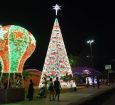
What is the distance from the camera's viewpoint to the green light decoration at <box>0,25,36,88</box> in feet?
75.8

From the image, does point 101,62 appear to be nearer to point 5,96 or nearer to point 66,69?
point 66,69

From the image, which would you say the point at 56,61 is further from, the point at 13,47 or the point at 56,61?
the point at 13,47

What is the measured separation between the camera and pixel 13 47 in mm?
23234

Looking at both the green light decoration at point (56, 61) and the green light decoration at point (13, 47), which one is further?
the green light decoration at point (56, 61)

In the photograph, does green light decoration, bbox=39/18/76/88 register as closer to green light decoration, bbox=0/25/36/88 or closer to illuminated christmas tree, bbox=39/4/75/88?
illuminated christmas tree, bbox=39/4/75/88

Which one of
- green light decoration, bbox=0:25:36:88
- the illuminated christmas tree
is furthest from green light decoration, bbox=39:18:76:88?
green light decoration, bbox=0:25:36:88

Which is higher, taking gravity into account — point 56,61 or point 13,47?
point 56,61

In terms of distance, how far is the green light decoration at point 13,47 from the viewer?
23109 millimetres

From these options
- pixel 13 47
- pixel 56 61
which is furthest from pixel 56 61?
pixel 13 47

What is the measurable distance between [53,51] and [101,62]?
64.8 metres

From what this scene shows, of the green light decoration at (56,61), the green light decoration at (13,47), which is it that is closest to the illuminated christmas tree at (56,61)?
the green light decoration at (56,61)

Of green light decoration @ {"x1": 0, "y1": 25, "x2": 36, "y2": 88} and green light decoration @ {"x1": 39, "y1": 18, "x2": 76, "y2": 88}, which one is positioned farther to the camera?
green light decoration @ {"x1": 39, "y1": 18, "x2": 76, "y2": 88}

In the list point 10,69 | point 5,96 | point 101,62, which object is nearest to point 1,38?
point 10,69

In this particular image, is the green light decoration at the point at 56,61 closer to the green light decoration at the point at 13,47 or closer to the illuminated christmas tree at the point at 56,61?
the illuminated christmas tree at the point at 56,61
